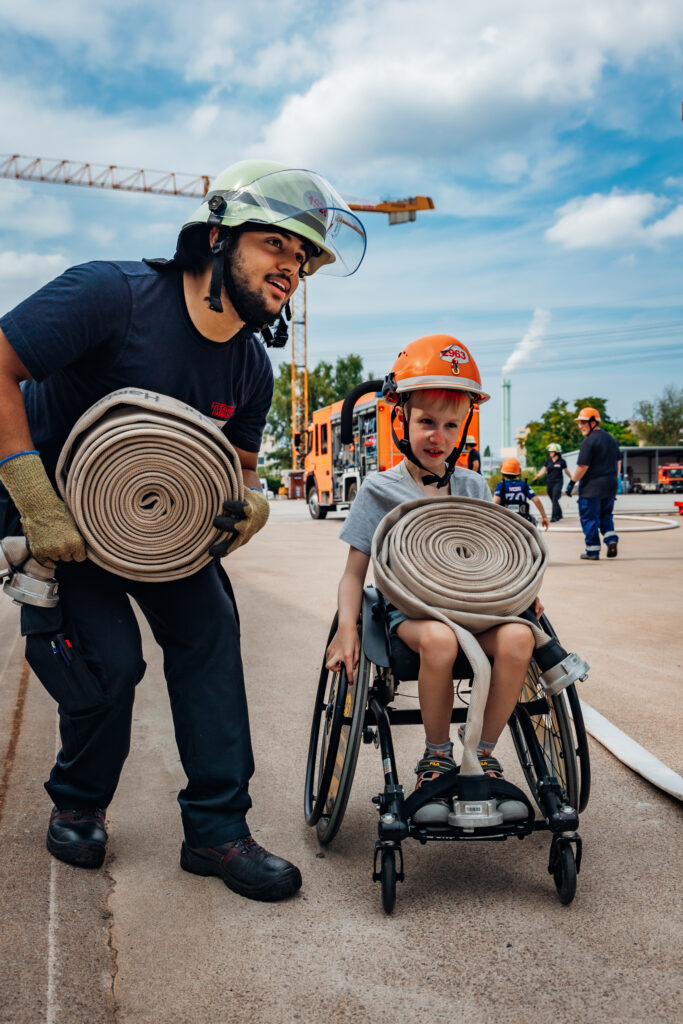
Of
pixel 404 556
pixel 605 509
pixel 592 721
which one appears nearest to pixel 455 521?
pixel 404 556

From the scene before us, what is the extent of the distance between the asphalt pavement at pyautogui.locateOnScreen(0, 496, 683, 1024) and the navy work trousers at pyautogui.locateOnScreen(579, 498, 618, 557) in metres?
7.92

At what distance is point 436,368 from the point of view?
9.93 ft

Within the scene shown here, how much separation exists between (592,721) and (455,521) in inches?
71.8

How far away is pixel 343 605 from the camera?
296 centimetres

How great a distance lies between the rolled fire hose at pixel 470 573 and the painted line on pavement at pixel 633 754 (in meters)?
0.99

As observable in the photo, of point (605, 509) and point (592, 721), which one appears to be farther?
point (605, 509)

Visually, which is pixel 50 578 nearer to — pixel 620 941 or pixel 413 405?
pixel 413 405

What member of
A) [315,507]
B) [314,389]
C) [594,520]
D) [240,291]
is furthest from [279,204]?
[314,389]

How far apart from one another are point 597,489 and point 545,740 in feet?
30.5

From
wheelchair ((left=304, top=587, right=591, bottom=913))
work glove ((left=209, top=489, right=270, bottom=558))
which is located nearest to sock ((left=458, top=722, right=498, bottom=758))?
wheelchair ((left=304, top=587, right=591, bottom=913))

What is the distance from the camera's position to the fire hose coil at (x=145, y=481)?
2.64 m

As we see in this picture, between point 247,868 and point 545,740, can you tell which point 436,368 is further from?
point 247,868

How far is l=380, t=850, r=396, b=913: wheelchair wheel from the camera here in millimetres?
2527

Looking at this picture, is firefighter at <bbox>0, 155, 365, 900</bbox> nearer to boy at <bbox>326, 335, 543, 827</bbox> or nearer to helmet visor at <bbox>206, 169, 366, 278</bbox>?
helmet visor at <bbox>206, 169, 366, 278</bbox>
